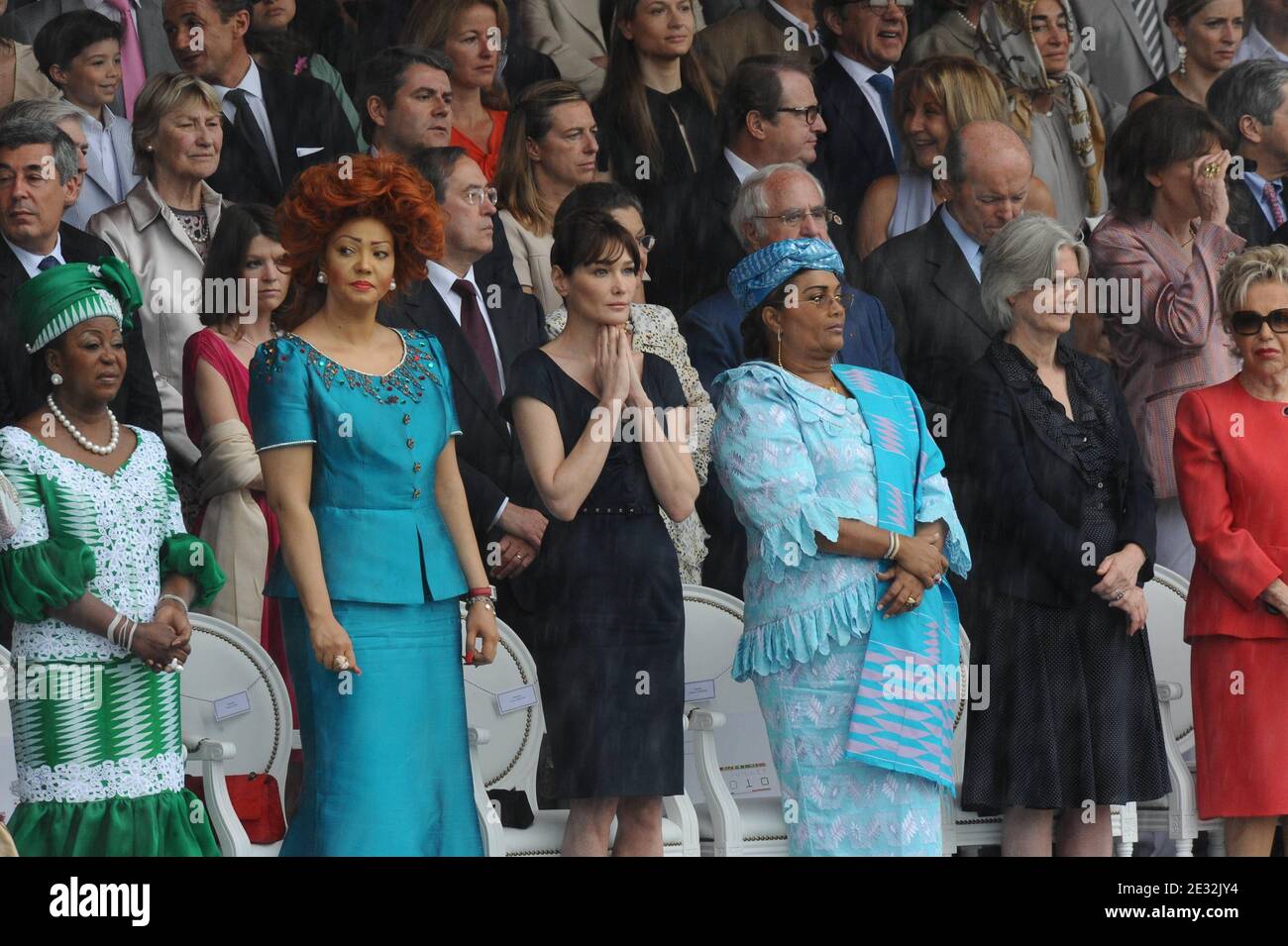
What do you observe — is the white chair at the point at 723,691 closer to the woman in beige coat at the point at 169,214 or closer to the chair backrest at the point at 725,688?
the chair backrest at the point at 725,688

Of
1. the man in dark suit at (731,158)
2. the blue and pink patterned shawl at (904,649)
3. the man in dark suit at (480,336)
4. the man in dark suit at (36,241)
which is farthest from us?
the man in dark suit at (731,158)

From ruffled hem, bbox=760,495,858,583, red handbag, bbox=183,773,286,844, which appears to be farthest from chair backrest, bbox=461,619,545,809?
ruffled hem, bbox=760,495,858,583

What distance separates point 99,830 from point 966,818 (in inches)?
88.1

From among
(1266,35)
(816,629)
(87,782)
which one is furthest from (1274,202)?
(87,782)

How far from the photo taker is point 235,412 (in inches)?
253

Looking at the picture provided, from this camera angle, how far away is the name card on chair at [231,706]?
586 cm

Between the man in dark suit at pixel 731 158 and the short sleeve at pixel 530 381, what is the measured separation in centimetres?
115

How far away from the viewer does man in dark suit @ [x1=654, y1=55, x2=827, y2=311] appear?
6.91 meters

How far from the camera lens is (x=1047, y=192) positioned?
24.0 feet

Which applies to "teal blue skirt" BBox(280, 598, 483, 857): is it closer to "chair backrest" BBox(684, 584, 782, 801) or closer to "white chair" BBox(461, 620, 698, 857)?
"white chair" BBox(461, 620, 698, 857)

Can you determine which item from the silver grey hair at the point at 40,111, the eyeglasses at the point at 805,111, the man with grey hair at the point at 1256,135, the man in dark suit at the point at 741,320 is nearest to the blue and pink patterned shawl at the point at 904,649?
the man in dark suit at the point at 741,320

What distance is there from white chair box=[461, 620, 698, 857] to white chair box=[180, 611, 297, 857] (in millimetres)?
486

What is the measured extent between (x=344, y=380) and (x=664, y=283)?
1.72 meters

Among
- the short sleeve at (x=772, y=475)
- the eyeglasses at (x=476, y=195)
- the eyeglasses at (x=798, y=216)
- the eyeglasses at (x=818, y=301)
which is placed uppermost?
the eyeglasses at (x=476, y=195)
